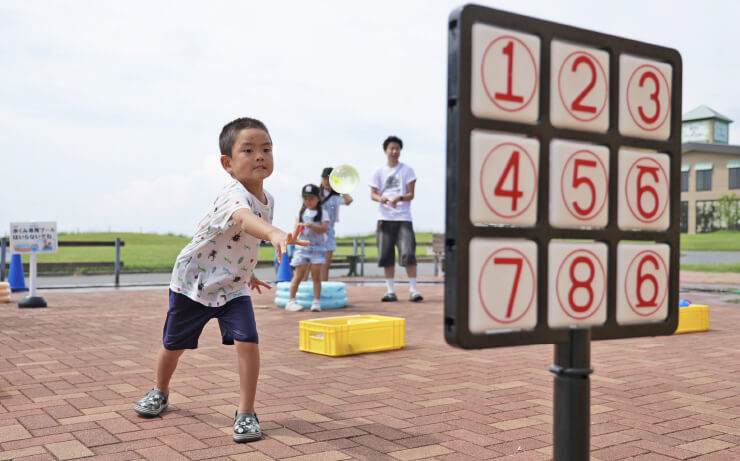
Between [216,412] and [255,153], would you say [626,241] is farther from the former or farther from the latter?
[216,412]

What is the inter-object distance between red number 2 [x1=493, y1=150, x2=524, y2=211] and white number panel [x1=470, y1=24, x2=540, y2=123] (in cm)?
8

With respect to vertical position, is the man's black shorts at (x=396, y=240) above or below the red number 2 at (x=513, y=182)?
below

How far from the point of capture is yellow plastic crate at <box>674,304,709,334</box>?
23.4 feet

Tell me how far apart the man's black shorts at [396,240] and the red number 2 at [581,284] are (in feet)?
28.3

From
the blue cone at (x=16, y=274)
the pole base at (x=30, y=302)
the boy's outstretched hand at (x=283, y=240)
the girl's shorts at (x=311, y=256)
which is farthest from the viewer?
the blue cone at (x=16, y=274)

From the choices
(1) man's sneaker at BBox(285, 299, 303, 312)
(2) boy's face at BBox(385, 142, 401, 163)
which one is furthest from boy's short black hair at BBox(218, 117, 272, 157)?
(2) boy's face at BBox(385, 142, 401, 163)

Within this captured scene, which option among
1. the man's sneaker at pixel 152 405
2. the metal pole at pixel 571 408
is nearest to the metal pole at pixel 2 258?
the man's sneaker at pixel 152 405

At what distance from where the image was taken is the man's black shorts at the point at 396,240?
33.3 feet

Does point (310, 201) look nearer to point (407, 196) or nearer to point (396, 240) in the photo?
point (407, 196)

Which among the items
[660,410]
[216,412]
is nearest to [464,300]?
[216,412]

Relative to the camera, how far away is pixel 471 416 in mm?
3689

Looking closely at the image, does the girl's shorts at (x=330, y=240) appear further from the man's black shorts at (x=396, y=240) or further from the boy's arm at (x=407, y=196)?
the boy's arm at (x=407, y=196)

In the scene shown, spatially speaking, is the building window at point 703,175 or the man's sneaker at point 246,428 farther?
the building window at point 703,175

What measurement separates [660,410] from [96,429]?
307 cm
